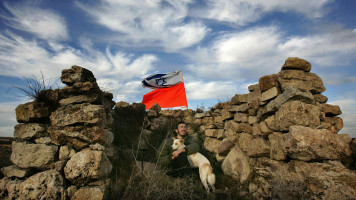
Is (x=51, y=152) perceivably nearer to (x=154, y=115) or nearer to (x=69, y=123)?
(x=69, y=123)

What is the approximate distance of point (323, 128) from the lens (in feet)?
9.26

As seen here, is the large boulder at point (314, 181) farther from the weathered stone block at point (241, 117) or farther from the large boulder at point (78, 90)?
the large boulder at point (78, 90)

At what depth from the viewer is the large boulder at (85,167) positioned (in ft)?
9.51

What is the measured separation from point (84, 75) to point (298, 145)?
3.60 metres

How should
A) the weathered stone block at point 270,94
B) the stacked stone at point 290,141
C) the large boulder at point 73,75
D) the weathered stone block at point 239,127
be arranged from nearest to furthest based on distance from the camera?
the stacked stone at point 290,141
the weathered stone block at point 270,94
the large boulder at point 73,75
the weathered stone block at point 239,127

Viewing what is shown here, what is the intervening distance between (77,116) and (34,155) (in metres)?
0.86

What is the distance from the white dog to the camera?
3717 millimetres

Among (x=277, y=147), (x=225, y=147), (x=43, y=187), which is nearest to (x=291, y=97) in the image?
(x=277, y=147)

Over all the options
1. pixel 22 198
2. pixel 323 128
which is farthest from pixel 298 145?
pixel 22 198

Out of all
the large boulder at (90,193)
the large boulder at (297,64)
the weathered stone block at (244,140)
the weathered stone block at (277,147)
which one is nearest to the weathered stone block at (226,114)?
the weathered stone block at (244,140)

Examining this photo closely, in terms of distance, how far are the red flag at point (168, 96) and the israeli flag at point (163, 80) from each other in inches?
6.2

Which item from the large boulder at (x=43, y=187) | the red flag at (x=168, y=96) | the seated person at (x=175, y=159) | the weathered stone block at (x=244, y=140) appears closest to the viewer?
the large boulder at (x=43, y=187)

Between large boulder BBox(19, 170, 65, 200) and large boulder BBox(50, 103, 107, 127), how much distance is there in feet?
2.53

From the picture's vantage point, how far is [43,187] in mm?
2842
